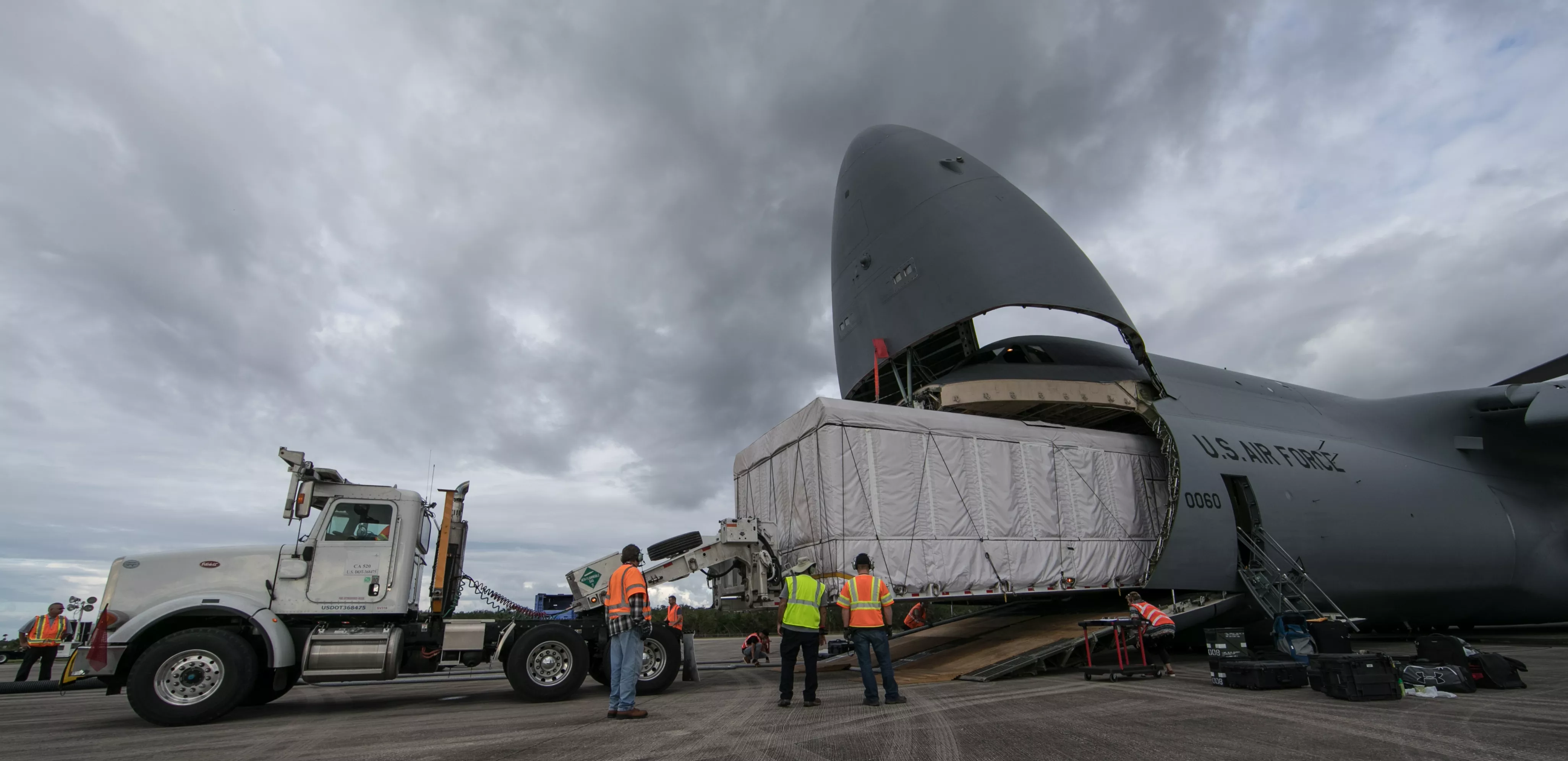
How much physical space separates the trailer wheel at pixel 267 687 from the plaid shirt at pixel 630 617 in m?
3.90

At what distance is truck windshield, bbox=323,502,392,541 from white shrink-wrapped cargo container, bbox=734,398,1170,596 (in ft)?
18.6

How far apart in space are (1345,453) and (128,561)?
21865mm

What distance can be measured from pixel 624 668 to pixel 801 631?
176 centimetres

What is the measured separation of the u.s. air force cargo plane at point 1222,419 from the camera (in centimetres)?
1366

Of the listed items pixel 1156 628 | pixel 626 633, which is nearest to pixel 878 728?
pixel 626 633

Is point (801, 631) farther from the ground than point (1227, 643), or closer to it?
farther from the ground

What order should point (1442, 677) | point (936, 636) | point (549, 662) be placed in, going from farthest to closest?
point (936, 636), point (549, 662), point (1442, 677)

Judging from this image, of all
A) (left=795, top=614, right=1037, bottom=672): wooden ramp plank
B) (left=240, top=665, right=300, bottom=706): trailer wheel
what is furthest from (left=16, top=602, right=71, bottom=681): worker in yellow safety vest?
(left=795, top=614, right=1037, bottom=672): wooden ramp plank

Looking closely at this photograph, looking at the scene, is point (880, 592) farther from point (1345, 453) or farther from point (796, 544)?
point (1345, 453)

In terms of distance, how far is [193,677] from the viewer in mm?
7059

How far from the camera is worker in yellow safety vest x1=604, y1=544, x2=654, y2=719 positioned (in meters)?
6.60

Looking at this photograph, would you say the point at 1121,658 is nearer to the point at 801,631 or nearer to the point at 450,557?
the point at 801,631

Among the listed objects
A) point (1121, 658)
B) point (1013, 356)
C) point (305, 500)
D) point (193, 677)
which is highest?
point (1013, 356)

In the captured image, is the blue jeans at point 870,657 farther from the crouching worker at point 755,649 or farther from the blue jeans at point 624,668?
the crouching worker at point 755,649
